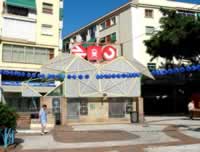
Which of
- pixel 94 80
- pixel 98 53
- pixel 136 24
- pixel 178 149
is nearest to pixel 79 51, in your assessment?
pixel 98 53

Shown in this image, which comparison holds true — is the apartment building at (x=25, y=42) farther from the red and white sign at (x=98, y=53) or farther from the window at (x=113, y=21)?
the window at (x=113, y=21)

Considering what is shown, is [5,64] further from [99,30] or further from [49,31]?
[99,30]

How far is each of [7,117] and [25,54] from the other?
2652 centimetres

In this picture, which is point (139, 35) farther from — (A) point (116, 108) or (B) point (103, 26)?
(A) point (116, 108)

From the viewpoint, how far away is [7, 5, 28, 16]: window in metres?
40.8

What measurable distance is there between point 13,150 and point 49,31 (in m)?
29.2

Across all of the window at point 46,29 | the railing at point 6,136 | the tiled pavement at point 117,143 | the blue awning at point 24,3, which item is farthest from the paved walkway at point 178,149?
the blue awning at point 24,3

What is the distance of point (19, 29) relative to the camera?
40469mm

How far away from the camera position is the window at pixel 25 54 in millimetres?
39656

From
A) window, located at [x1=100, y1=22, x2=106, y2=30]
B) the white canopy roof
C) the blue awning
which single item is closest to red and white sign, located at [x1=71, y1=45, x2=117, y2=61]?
the white canopy roof

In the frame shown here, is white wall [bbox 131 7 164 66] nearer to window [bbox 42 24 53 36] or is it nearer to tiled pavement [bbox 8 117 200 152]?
window [bbox 42 24 53 36]

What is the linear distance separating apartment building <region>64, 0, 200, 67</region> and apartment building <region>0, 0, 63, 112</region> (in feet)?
28.0

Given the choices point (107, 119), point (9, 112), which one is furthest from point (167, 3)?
point (9, 112)

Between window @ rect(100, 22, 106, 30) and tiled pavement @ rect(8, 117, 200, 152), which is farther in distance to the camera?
window @ rect(100, 22, 106, 30)
